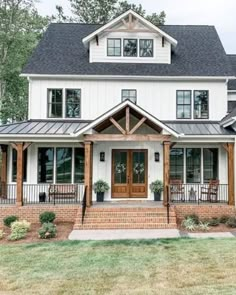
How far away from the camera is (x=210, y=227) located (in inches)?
480

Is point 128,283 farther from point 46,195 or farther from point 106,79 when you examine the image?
point 106,79

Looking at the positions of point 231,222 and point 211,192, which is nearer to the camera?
point 231,222

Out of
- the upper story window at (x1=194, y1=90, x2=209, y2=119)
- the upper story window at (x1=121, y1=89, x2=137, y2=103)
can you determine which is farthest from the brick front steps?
the upper story window at (x1=121, y1=89, x2=137, y2=103)

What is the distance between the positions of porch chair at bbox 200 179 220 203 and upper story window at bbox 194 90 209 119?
3.34 m

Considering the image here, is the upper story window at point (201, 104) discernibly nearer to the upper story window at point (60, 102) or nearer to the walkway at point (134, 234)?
the upper story window at point (60, 102)

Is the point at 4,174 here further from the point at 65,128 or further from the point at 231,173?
the point at 231,173

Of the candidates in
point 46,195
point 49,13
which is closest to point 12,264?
point 46,195

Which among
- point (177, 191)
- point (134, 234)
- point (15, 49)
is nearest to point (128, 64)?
point (177, 191)

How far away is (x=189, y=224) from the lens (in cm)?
1210

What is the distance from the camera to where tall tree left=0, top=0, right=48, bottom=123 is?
2442 cm

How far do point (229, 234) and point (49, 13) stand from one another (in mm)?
30381

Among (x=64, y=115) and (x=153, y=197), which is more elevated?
(x=64, y=115)

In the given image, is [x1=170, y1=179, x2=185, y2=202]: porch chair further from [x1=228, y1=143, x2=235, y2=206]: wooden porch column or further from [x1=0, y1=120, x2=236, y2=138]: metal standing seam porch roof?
[x1=0, y1=120, x2=236, y2=138]: metal standing seam porch roof

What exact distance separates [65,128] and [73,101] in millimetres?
1900
